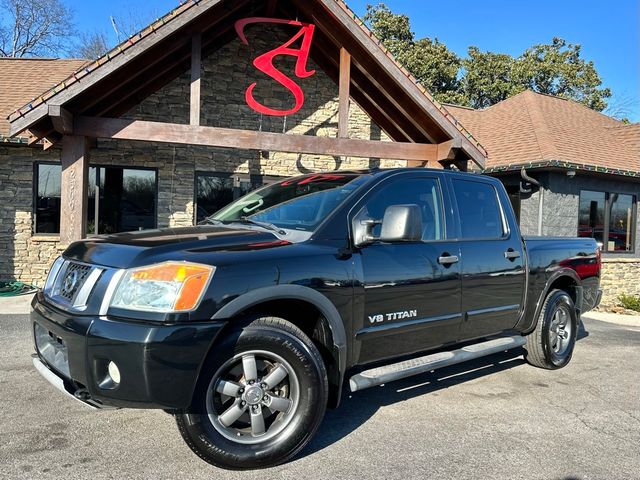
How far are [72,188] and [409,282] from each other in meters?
6.53

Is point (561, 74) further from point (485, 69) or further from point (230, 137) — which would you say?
point (230, 137)

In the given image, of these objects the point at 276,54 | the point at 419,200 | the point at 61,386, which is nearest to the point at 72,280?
the point at 61,386

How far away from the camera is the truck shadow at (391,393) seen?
12.2 ft

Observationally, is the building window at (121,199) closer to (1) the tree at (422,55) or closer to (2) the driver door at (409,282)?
(2) the driver door at (409,282)

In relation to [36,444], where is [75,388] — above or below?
above

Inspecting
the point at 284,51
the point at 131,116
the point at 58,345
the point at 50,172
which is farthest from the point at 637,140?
the point at 58,345

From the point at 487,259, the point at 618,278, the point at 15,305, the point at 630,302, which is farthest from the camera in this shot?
the point at 618,278

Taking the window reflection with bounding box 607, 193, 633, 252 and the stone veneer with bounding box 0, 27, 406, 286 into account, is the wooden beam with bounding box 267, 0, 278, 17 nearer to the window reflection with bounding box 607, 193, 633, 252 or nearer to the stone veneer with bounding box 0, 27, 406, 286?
the stone veneer with bounding box 0, 27, 406, 286

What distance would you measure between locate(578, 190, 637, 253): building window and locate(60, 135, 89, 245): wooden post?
37.0 feet

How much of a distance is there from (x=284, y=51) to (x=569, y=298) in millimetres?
6884

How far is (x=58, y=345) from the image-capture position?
→ 314cm

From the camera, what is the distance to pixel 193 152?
441 inches

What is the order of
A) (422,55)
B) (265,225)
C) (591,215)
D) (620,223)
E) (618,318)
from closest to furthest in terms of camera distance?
1. (265,225)
2. (618,318)
3. (591,215)
4. (620,223)
5. (422,55)

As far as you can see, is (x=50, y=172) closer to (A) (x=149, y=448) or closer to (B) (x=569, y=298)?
(A) (x=149, y=448)
